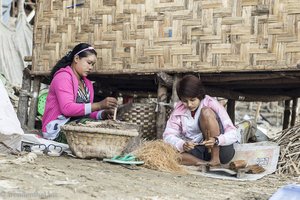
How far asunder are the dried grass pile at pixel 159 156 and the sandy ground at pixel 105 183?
0.15 m

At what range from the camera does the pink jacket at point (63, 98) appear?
4.70 m

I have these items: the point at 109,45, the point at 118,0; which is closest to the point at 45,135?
the point at 109,45

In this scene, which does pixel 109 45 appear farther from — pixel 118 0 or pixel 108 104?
pixel 108 104

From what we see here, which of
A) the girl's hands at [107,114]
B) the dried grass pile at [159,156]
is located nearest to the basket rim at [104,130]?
the dried grass pile at [159,156]

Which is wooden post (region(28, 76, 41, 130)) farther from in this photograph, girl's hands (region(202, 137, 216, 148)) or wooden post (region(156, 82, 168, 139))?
girl's hands (region(202, 137, 216, 148))

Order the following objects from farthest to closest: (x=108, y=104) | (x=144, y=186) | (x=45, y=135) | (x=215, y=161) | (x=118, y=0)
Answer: (x=118, y=0)
(x=45, y=135)
(x=108, y=104)
(x=215, y=161)
(x=144, y=186)

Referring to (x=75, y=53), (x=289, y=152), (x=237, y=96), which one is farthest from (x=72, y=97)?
(x=237, y=96)

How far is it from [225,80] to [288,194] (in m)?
2.64

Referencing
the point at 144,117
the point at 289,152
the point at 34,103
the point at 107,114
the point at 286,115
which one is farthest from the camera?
the point at 286,115

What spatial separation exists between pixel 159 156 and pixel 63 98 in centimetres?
113

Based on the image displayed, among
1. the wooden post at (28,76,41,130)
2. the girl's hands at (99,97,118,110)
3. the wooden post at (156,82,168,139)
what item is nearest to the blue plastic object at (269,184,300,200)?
the girl's hands at (99,97,118,110)

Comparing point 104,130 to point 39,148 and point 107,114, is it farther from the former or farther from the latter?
point 107,114

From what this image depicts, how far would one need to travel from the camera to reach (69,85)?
188 inches

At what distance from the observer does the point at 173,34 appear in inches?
201
